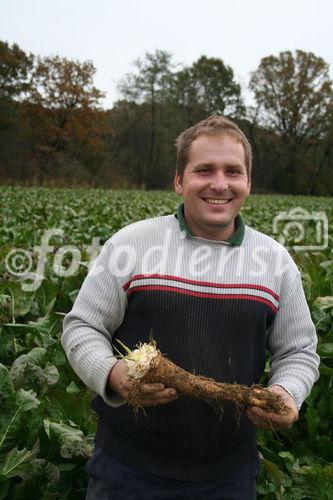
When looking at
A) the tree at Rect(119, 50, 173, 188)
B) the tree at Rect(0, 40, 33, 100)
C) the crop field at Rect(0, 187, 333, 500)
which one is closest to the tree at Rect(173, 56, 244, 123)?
the tree at Rect(119, 50, 173, 188)

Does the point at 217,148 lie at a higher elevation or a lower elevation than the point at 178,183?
higher

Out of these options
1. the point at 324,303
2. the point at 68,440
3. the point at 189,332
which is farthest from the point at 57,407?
the point at 324,303

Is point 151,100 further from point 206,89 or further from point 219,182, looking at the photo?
point 219,182

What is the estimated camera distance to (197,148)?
83.7 inches

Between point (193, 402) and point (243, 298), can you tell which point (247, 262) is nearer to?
point (243, 298)

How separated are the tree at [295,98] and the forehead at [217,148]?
60.0 meters

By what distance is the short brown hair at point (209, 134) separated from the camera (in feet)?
6.91

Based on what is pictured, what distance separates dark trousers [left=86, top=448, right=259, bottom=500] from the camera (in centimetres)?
194

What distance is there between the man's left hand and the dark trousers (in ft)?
0.92

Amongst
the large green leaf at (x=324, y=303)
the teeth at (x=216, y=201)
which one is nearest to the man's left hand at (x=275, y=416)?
the teeth at (x=216, y=201)

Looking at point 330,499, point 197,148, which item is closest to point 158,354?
point 197,148

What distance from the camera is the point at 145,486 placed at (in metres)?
1.94

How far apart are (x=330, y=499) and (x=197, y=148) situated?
5.49 feet

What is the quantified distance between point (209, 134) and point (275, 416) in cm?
101
